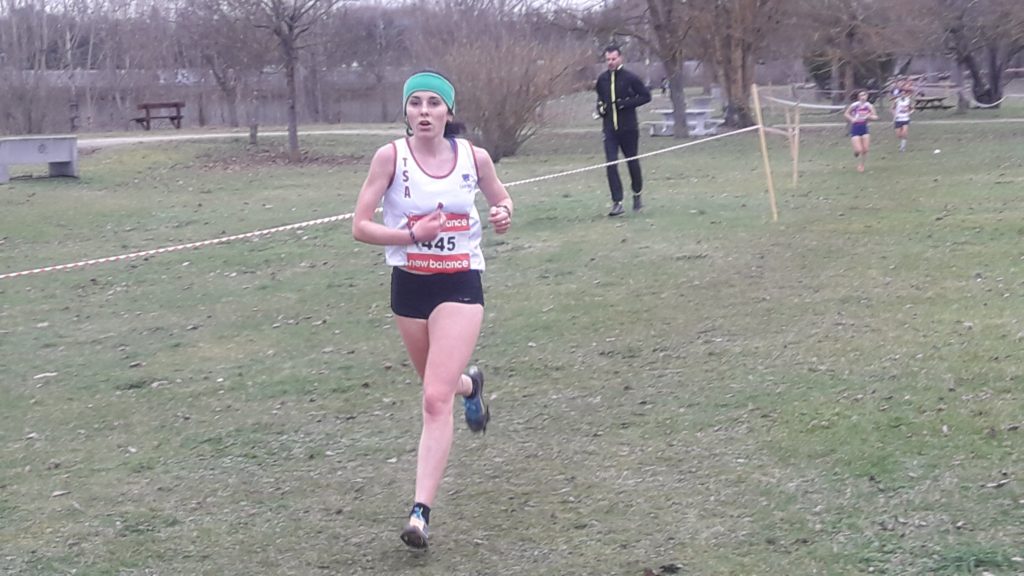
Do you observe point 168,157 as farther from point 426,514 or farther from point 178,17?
point 426,514

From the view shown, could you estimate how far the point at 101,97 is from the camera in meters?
47.9

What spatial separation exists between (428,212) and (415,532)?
127cm

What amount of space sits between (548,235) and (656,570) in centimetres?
925

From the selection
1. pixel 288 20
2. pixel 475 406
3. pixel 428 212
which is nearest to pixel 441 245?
pixel 428 212

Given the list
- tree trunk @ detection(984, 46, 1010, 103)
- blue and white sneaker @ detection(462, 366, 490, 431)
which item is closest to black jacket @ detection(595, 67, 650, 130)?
blue and white sneaker @ detection(462, 366, 490, 431)

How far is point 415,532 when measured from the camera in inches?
180

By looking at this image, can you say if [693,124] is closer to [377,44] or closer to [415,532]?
[377,44]

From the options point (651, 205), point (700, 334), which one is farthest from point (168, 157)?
point (700, 334)

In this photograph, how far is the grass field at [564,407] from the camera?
4730mm

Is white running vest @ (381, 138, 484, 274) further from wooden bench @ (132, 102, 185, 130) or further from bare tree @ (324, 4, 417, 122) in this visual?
bare tree @ (324, 4, 417, 122)

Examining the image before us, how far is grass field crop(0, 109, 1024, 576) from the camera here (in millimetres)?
4730

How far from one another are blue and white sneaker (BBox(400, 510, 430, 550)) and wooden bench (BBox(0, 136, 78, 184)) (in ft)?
64.2

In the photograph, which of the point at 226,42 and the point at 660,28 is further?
the point at 660,28

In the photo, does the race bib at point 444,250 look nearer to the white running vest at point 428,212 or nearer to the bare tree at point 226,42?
the white running vest at point 428,212
